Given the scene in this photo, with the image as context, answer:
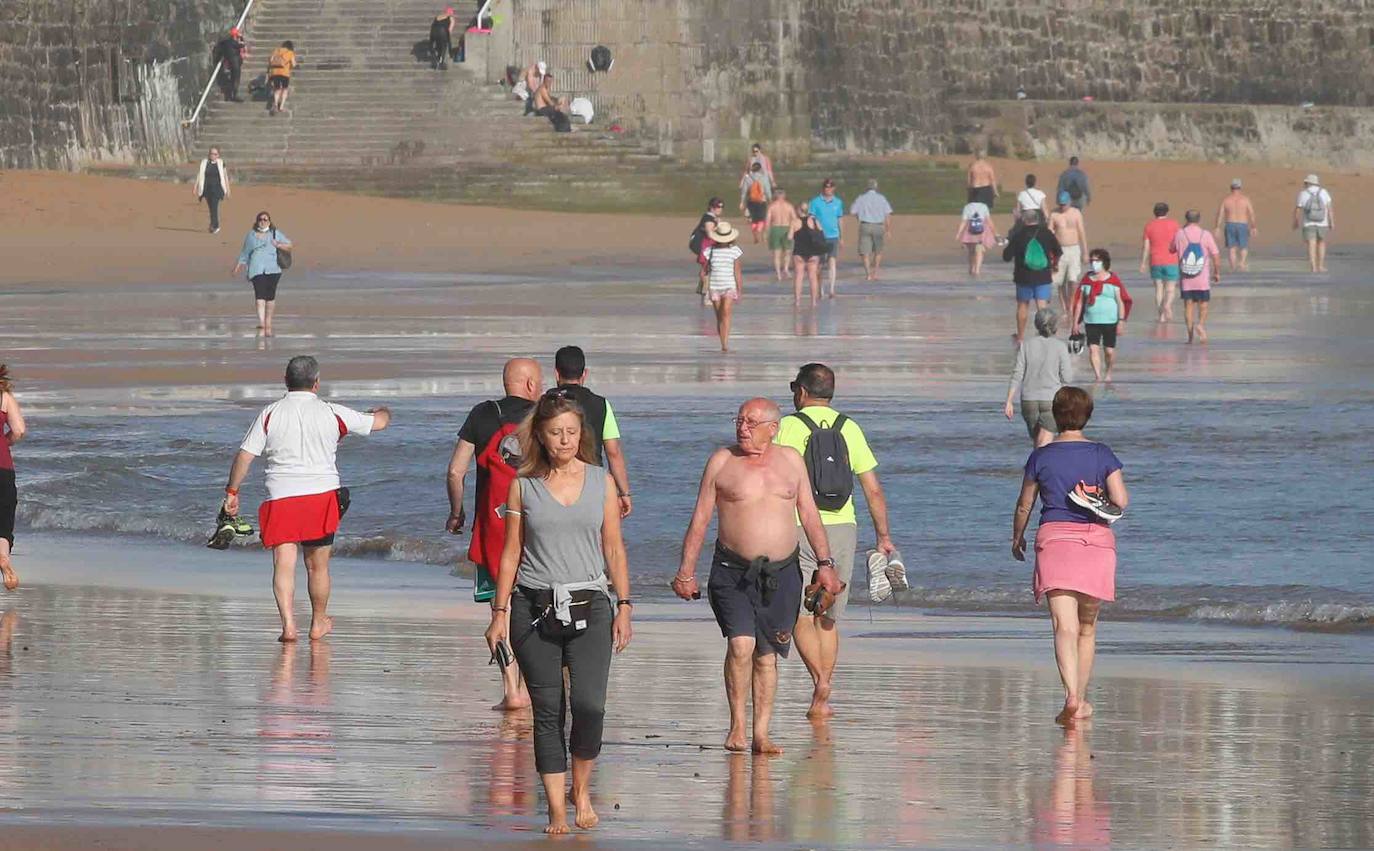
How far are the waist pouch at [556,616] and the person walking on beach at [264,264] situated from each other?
19.3 m

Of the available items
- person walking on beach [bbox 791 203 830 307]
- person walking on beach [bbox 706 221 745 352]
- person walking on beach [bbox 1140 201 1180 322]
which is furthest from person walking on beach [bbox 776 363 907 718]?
person walking on beach [bbox 791 203 830 307]

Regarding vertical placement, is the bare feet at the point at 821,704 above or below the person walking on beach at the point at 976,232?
below

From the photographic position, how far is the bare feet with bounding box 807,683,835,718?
9672 mm

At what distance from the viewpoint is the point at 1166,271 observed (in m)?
28.5

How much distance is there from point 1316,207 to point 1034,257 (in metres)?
13.2

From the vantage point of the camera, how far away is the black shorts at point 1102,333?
22.6 m

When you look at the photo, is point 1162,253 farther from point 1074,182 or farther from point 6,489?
point 6,489

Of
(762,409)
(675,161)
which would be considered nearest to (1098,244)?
(675,161)

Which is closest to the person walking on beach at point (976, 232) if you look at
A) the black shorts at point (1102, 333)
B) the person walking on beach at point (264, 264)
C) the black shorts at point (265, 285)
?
the person walking on beach at point (264, 264)

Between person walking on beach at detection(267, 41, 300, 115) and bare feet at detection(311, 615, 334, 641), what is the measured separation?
1379 inches

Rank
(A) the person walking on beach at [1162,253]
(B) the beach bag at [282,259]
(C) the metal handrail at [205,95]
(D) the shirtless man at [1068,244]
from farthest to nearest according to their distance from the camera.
→ (C) the metal handrail at [205,95] → (D) the shirtless man at [1068,244] → (A) the person walking on beach at [1162,253] → (B) the beach bag at [282,259]

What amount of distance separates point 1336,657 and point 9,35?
3956 cm

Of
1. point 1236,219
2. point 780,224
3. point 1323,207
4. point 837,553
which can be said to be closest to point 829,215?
point 780,224

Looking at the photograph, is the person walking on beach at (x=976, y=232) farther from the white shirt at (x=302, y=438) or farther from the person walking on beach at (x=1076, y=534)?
the person walking on beach at (x=1076, y=534)
